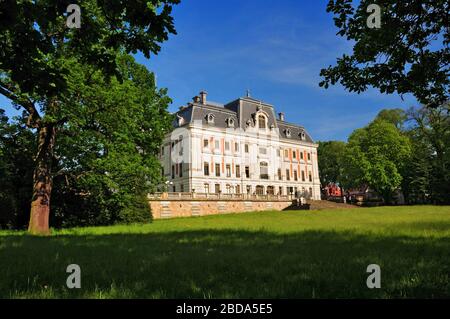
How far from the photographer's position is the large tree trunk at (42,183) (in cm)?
1778

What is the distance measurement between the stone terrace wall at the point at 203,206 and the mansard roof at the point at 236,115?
13397mm

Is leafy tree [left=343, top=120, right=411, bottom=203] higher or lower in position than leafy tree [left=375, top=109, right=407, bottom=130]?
lower

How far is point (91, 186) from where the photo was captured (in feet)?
67.3

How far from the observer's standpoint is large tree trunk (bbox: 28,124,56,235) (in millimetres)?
17781

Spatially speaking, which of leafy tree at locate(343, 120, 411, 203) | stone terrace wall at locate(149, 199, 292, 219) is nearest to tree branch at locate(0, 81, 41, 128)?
stone terrace wall at locate(149, 199, 292, 219)

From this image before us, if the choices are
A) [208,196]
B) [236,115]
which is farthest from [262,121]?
[208,196]

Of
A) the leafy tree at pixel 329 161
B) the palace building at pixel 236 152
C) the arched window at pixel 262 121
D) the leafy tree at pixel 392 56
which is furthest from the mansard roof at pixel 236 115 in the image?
the leafy tree at pixel 392 56

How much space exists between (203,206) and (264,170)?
63.8ft

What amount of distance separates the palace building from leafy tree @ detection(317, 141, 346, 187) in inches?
456

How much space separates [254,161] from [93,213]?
117 feet

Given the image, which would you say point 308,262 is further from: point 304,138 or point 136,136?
point 304,138

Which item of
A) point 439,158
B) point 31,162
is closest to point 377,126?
point 439,158

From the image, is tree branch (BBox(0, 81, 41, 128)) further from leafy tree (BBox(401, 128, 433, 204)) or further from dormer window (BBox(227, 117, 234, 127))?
leafy tree (BBox(401, 128, 433, 204))

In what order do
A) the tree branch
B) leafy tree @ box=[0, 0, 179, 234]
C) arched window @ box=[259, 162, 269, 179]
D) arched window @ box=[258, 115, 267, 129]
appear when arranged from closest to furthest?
leafy tree @ box=[0, 0, 179, 234] → the tree branch → arched window @ box=[259, 162, 269, 179] → arched window @ box=[258, 115, 267, 129]
